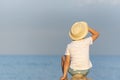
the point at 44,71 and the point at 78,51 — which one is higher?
the point at 78,51

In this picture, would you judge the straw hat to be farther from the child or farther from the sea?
the sea

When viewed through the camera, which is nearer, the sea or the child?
the child

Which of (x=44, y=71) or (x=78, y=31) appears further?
(x=44, y=71)

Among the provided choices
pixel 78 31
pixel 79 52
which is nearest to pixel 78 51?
pixel 79 52

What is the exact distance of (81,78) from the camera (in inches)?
347

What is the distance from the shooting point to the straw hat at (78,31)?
8.75 m

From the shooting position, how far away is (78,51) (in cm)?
877

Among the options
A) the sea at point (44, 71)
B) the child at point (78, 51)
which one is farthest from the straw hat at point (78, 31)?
the sea at point (44, 71)

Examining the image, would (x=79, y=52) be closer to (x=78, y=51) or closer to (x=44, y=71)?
(x=78, y=51)

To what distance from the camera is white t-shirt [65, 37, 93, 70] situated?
8.75 metres

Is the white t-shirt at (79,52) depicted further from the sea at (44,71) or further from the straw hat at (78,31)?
the sea at (44,71)

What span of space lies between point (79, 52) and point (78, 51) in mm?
26

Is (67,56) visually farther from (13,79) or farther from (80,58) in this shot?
(13,79)

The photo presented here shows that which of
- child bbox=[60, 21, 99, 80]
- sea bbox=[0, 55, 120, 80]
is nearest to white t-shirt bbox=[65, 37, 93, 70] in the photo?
child bbox=[60, 21, 99, 80]
